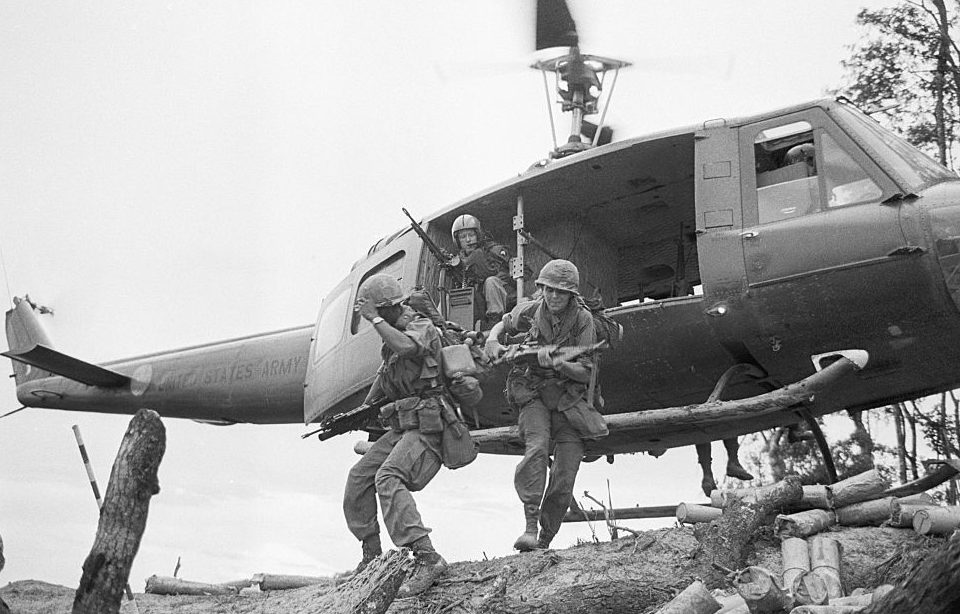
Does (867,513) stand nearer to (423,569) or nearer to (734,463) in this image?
(734,463)

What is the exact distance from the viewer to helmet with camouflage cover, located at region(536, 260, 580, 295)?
7164 millimetres

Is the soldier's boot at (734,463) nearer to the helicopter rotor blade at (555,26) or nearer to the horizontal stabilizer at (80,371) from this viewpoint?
the helicopter rotor blade at (555,26)

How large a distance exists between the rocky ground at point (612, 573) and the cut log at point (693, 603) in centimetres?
52

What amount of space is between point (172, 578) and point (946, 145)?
11.2m

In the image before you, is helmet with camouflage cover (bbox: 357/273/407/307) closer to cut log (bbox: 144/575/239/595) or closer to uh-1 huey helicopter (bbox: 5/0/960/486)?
uh-1 huey helicopter (bbox: 5/0/960/486)

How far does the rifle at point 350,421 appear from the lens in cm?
788

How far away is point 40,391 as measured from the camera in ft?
44.2

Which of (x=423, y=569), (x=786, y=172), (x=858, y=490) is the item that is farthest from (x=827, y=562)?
(x=786, y=172)

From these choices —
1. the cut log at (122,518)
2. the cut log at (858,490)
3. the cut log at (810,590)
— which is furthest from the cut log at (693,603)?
the cut log at (122,518)

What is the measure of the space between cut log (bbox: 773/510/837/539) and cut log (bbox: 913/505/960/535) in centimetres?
55

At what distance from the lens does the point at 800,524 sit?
682 cm

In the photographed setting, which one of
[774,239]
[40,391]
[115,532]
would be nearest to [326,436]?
[774,239]

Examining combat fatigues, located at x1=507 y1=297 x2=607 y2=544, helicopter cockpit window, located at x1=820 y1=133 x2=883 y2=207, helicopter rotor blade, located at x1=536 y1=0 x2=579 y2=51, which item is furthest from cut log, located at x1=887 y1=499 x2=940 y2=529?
helicopter rotor blade, located at x1=536 y1=0 x2=579 y2=51

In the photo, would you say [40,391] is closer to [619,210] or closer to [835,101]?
[619,210]
